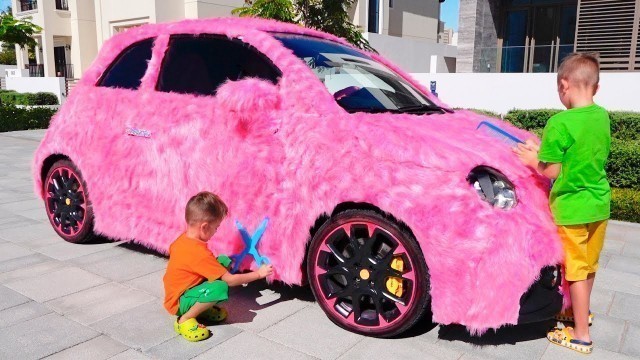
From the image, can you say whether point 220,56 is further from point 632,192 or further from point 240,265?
point 632,192

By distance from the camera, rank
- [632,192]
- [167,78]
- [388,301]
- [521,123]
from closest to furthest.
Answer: [388,301] < [167,78] < [632,192] < [521,123]

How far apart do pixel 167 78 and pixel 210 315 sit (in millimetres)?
1809

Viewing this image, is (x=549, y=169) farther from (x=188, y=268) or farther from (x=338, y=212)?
(x=188, y=268)

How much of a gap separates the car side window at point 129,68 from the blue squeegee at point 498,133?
102 inches

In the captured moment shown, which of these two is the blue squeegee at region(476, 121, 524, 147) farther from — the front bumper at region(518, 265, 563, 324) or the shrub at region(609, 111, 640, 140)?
the shrub at region(609, 111, 640, 140)

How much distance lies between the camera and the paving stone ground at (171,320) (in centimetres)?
295

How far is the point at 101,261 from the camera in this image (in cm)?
437

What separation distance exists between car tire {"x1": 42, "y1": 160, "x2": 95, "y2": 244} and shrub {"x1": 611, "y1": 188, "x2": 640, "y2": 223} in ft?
18.3

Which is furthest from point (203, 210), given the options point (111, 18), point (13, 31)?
point (111, 18)

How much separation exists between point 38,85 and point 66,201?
2821 centimetres

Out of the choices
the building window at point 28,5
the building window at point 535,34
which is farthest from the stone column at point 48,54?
the building window at point 535,34

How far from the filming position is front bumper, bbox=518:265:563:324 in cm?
270

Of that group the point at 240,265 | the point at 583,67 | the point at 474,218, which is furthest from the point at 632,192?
the point at 240,265

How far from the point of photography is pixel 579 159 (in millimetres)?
2801
